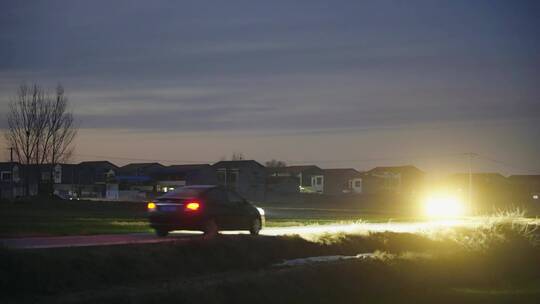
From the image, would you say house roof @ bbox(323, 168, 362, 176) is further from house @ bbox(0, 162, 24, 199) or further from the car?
the car

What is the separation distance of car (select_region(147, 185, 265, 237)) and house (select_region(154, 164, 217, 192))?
80.3 m

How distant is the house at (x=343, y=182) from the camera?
406ft

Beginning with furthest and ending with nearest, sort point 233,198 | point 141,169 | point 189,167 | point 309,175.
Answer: point 309,175 → point 141,169 → point 189,167 → point 233,198

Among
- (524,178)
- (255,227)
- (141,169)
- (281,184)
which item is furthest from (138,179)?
(255,227)

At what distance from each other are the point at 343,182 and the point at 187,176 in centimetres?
3084

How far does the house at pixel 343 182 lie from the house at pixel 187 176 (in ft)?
82.1

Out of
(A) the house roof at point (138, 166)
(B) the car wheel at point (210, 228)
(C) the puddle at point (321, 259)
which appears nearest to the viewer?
(B) the car wheel at point (210, 228)

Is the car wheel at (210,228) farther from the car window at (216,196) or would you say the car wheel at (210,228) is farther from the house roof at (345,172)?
the house roof at (345,172)

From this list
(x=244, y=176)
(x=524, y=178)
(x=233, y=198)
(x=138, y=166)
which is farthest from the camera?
(x=524, y=178)

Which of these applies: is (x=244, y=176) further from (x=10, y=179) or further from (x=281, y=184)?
(x=10, y=179)

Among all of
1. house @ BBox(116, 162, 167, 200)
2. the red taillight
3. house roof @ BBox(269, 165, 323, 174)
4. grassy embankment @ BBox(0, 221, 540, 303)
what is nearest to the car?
the red taillight

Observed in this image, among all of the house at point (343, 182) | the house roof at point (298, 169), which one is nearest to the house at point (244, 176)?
the house roof at point (298, 169)

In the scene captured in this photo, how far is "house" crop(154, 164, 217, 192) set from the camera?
341 ft

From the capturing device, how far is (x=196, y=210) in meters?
21.3
